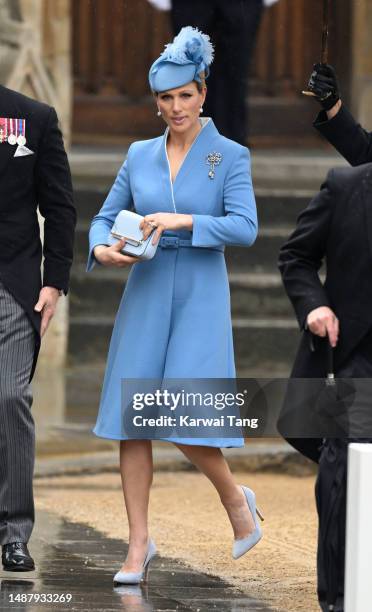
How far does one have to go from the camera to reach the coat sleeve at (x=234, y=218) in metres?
6.42

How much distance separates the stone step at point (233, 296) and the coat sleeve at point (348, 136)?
564cm

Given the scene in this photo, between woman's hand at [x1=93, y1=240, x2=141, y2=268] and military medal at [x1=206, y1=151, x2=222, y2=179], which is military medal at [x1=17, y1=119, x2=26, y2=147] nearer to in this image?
woman's hand at [x1=93, y1=240, x2=141, y2=268]

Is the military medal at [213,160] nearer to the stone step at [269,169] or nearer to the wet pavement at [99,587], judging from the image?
the wet pavement at [99,587]

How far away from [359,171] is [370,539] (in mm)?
1297

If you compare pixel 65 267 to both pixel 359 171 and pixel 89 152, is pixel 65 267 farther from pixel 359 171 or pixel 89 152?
pixel 89 152

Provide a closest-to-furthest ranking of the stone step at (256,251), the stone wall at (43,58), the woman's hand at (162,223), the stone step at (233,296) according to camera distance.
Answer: the woman's hand at (162,223)
the stone wall at (43,58)
the stone step at (233,296)
the stone step at (256,251)

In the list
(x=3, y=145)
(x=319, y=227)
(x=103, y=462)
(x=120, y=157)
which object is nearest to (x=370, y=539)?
(x=319, y=227)

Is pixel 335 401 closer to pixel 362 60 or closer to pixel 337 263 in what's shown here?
pixel 337 263

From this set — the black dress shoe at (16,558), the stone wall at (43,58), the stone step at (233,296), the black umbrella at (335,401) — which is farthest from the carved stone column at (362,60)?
the black umbrella at (335,401)

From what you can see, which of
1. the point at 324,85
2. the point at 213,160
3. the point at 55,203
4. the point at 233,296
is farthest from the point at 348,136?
the point at 233,296

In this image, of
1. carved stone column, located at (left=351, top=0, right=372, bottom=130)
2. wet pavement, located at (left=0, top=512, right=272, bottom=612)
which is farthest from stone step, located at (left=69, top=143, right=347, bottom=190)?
wet pavement, located at (left=0, top=512, right=272, bottom=612)

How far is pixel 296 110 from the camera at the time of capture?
15.1m

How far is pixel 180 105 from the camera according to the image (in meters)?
6.53

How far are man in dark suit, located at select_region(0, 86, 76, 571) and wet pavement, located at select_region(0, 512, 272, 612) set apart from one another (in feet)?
0.60
